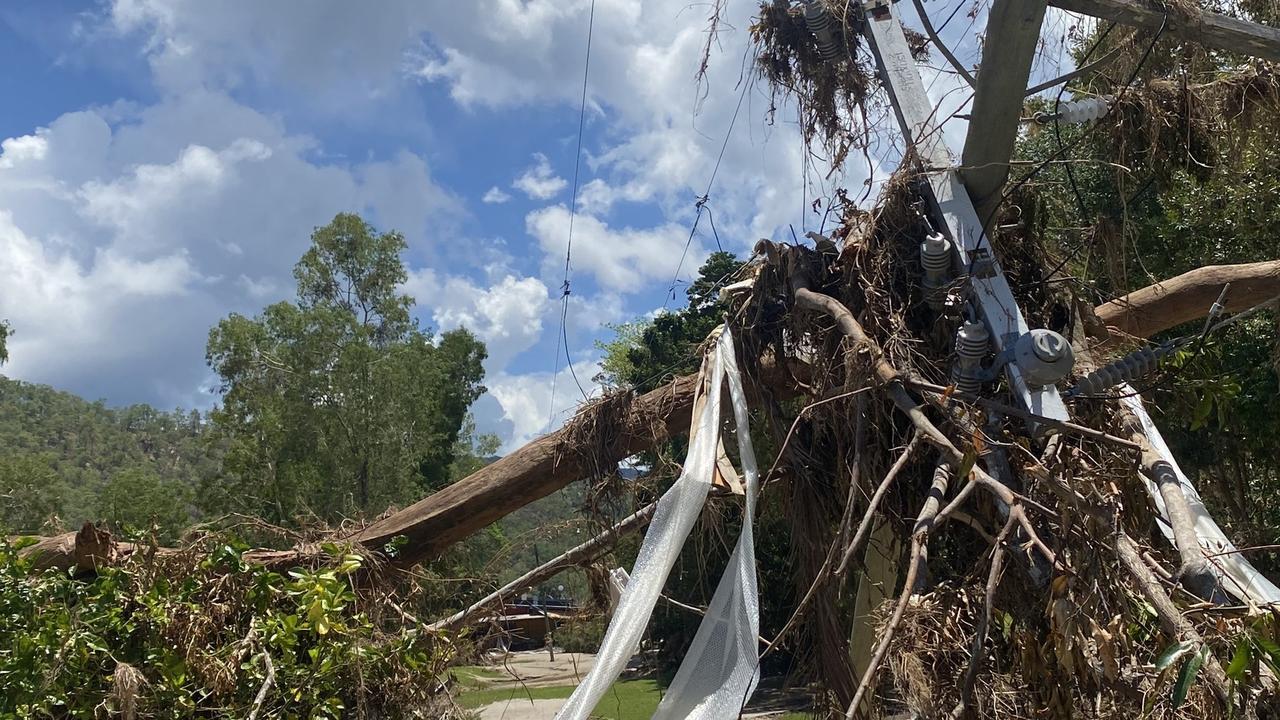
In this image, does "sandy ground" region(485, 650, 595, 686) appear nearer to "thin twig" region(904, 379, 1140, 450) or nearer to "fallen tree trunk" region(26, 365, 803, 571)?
"fallen tree trunk" region(26, 365, 803, 571)

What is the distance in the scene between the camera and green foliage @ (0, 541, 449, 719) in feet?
13.3

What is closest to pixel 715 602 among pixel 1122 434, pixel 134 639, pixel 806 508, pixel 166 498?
pixel 806 508

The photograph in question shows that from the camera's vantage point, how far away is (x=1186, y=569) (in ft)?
8.57

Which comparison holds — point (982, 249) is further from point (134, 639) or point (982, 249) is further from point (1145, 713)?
point (134, 639)

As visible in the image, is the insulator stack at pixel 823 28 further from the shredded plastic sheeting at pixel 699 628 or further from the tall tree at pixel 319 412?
the tall tree at pixel 319 412

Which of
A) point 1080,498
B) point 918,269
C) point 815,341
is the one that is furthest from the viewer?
point 815,341

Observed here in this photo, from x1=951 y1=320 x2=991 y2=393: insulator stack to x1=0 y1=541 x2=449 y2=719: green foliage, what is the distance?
2.73 metres

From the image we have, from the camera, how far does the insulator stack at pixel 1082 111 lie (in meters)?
4.00

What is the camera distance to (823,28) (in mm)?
4414

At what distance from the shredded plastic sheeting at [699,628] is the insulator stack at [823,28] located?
208 centimetres

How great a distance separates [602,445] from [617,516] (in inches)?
13.7

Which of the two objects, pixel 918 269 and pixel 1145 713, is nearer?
pixel 1145 713

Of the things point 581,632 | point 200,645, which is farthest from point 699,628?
point 200,645

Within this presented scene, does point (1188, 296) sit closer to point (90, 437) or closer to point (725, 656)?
point (725, 656)
